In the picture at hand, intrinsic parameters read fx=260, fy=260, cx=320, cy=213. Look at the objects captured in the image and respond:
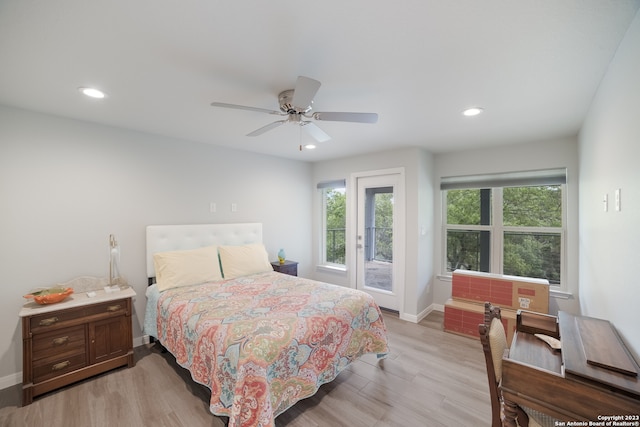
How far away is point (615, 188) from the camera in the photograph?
1.55m

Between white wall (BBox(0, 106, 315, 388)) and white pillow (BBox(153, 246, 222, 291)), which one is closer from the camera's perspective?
white wall (BBox(0, 106, 315, 388))

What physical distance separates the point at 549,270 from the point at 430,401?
2567 mm

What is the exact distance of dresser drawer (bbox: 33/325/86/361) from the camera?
214cm

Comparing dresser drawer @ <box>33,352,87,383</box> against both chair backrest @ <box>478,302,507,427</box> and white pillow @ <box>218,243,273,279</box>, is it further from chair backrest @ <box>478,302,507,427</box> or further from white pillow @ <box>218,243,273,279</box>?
chair backrest @ <box>478,302,507,427</box>

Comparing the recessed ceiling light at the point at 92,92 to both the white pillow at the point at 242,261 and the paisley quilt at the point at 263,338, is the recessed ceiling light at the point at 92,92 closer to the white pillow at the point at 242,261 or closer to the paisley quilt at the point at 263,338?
the paisley quilt at the point at 263,338

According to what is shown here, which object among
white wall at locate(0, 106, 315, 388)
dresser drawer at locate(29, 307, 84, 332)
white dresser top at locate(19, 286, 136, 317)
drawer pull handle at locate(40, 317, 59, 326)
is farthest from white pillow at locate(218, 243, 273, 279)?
drawer pull handle at locate(40, 317, 59, 326)

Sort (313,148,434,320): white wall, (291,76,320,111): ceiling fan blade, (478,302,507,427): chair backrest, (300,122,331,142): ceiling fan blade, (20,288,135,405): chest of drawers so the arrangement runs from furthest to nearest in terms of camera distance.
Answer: (313,148,434,320): white wall < (300,122,331,142): ceiling fan blade < (20,288,135,405): chest of drawers < (291,76,320,111): ceiling fan blade < (478,302,507,427): chair backrest

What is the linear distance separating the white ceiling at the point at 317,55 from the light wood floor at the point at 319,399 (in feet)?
8.10

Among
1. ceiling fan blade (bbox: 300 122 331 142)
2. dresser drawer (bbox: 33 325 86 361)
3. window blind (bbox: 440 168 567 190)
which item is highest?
ceiling fan blade (bbox: 300 122 331 142)

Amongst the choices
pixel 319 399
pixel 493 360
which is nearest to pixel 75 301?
pixel 319 399

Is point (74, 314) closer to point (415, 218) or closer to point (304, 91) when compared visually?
point (304, 91)

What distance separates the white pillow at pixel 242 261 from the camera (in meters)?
3.32

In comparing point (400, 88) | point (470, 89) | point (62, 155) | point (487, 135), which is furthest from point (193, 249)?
point (487, 135)

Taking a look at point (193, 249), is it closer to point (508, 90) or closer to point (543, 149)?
point (508, 90)
